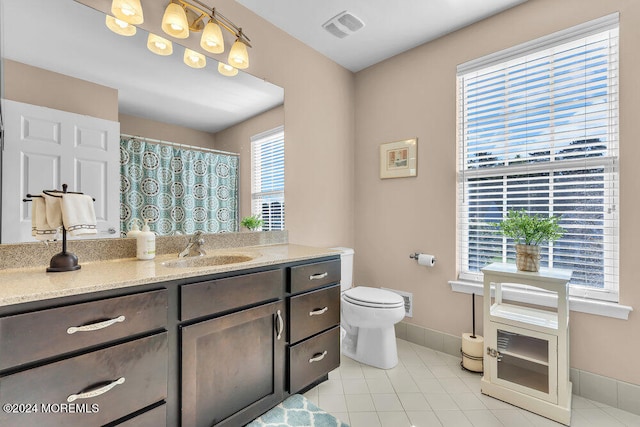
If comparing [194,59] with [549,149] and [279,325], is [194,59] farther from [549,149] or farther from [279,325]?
[549,149]

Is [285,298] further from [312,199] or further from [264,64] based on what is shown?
[264,64]

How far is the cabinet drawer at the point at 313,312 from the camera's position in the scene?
62.1 inches

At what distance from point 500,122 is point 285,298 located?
1.93m

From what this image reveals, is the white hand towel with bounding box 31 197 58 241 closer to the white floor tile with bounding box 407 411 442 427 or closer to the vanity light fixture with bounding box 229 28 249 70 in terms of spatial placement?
the vanity light fixture with bounding box 229 28 249 70

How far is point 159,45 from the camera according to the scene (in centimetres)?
165

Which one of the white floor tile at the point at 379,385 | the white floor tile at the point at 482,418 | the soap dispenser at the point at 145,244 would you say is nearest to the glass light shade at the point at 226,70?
the soap dispenser at the point at 145,244

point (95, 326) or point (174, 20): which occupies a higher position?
point (174, 20)

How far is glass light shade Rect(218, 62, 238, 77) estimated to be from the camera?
1.91 metres

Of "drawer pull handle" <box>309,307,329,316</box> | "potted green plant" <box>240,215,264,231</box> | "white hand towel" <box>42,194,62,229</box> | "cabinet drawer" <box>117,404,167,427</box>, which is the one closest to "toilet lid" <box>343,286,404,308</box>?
"drawer pull handle" <box>309,307,329,316</box>

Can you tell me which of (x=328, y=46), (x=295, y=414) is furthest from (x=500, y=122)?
(x=295, y=414)

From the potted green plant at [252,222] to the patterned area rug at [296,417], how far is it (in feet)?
3.60

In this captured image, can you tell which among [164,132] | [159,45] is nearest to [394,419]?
[164,132]

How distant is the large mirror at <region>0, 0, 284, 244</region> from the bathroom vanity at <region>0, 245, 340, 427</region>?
2.26 feet

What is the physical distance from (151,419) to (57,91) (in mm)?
1466
